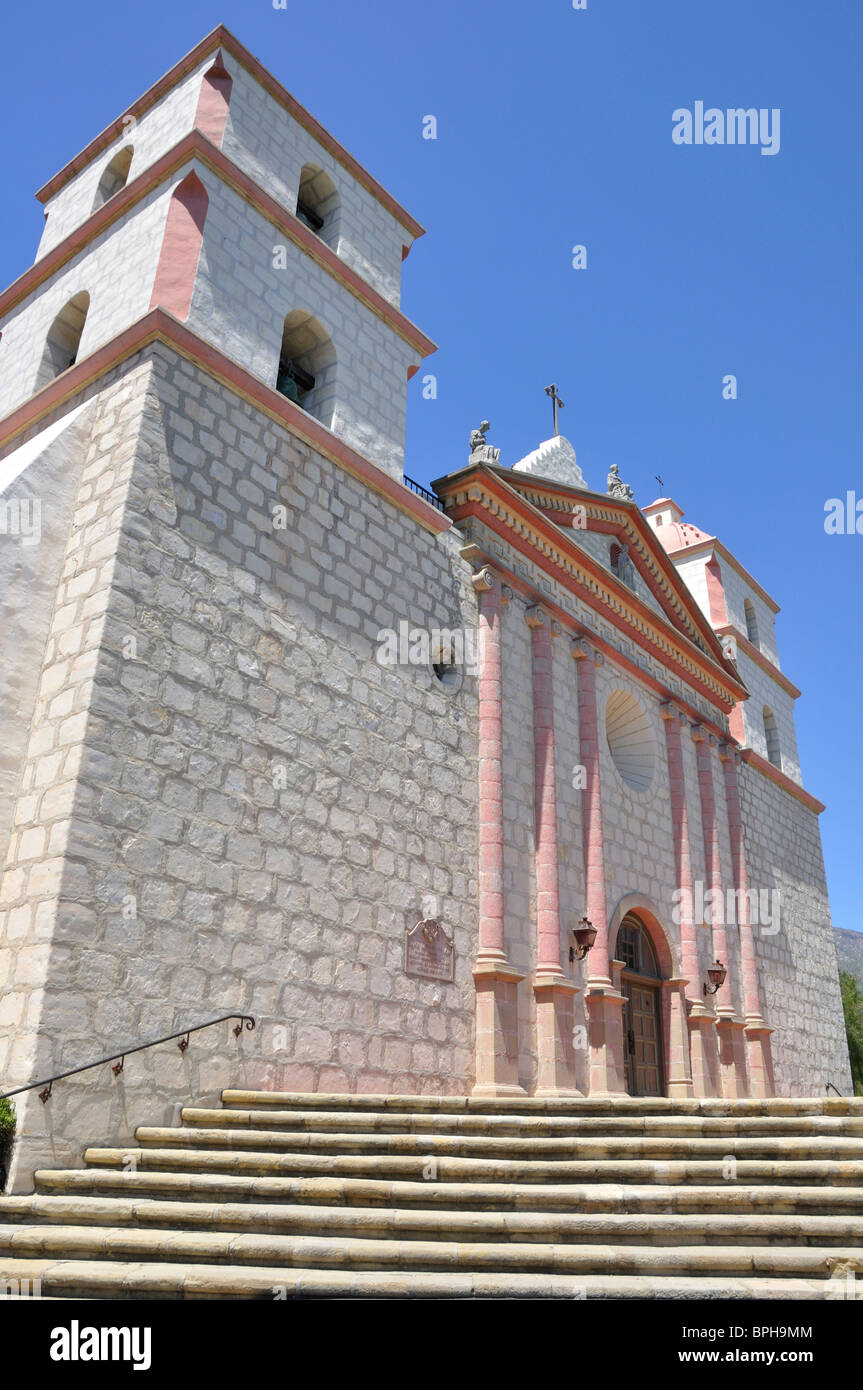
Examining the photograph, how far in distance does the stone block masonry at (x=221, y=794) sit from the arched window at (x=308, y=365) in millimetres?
1364

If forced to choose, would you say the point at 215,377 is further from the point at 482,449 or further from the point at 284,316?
the point at 482,449

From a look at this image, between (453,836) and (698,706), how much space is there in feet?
30.1

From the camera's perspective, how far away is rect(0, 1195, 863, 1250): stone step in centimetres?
499

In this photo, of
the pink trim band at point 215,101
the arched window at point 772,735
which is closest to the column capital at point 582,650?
the pink trim band at point 215,101

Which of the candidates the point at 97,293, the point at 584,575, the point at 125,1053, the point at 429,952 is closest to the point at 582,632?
the point at 584,575

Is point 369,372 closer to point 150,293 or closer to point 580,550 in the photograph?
point 150,293

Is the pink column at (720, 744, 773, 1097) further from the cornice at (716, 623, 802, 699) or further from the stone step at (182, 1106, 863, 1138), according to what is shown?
the stone step at (182, 1106, 863, 1138)

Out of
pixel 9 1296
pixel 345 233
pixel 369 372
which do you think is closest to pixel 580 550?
pixel 369 372

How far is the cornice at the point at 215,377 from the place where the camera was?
9.36 m

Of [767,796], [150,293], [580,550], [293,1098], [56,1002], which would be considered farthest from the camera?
[767,796]

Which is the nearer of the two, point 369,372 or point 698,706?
point 369,372

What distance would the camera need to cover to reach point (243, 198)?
11094 millimetres

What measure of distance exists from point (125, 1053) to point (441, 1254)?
2.96m
